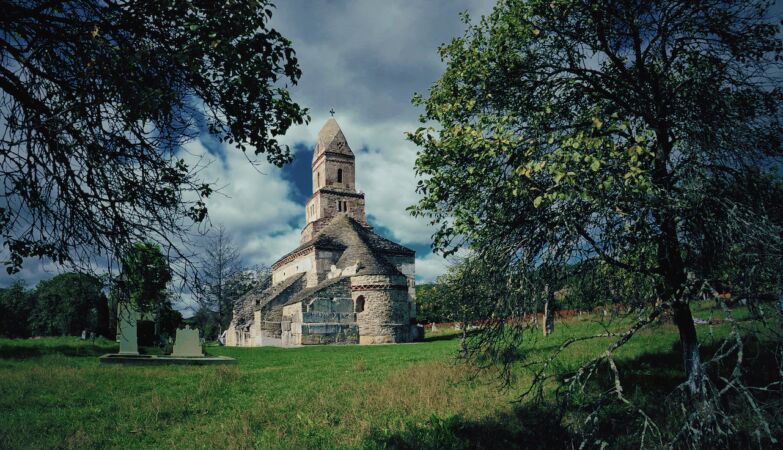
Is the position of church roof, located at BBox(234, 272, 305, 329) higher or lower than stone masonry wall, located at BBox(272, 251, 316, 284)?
lower

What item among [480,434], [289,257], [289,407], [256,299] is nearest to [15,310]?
[256,299]

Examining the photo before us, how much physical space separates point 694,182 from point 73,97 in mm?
6242

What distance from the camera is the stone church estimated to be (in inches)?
1182

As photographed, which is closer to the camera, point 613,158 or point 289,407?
point 613,158

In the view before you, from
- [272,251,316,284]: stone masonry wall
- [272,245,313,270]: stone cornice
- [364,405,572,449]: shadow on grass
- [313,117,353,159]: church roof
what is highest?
[313,117,353,159]: church roof

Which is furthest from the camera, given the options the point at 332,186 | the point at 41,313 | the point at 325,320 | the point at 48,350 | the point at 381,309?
the point at 41,313

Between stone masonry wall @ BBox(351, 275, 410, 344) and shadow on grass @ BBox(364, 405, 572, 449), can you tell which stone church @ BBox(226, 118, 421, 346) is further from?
shadow on grass @ BBox(364, 405, 572, 449)

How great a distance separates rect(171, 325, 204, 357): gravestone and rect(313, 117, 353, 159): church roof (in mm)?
29102

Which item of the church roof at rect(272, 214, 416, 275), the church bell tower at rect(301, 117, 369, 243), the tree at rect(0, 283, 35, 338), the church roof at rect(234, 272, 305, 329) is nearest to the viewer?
the church roof at rect(272, 214, 416, 275)

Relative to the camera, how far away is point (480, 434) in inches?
253

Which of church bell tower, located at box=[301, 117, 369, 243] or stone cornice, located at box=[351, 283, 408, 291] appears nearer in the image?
stone cornice, located at box=[351, 283, 408, 291]

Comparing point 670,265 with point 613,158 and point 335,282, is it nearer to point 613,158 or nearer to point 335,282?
point 613,158

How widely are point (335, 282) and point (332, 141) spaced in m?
18.3

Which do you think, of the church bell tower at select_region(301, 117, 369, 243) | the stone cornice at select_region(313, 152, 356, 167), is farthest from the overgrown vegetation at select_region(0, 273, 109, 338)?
the stone cornice at select_region(313, 152, 356, 167)
